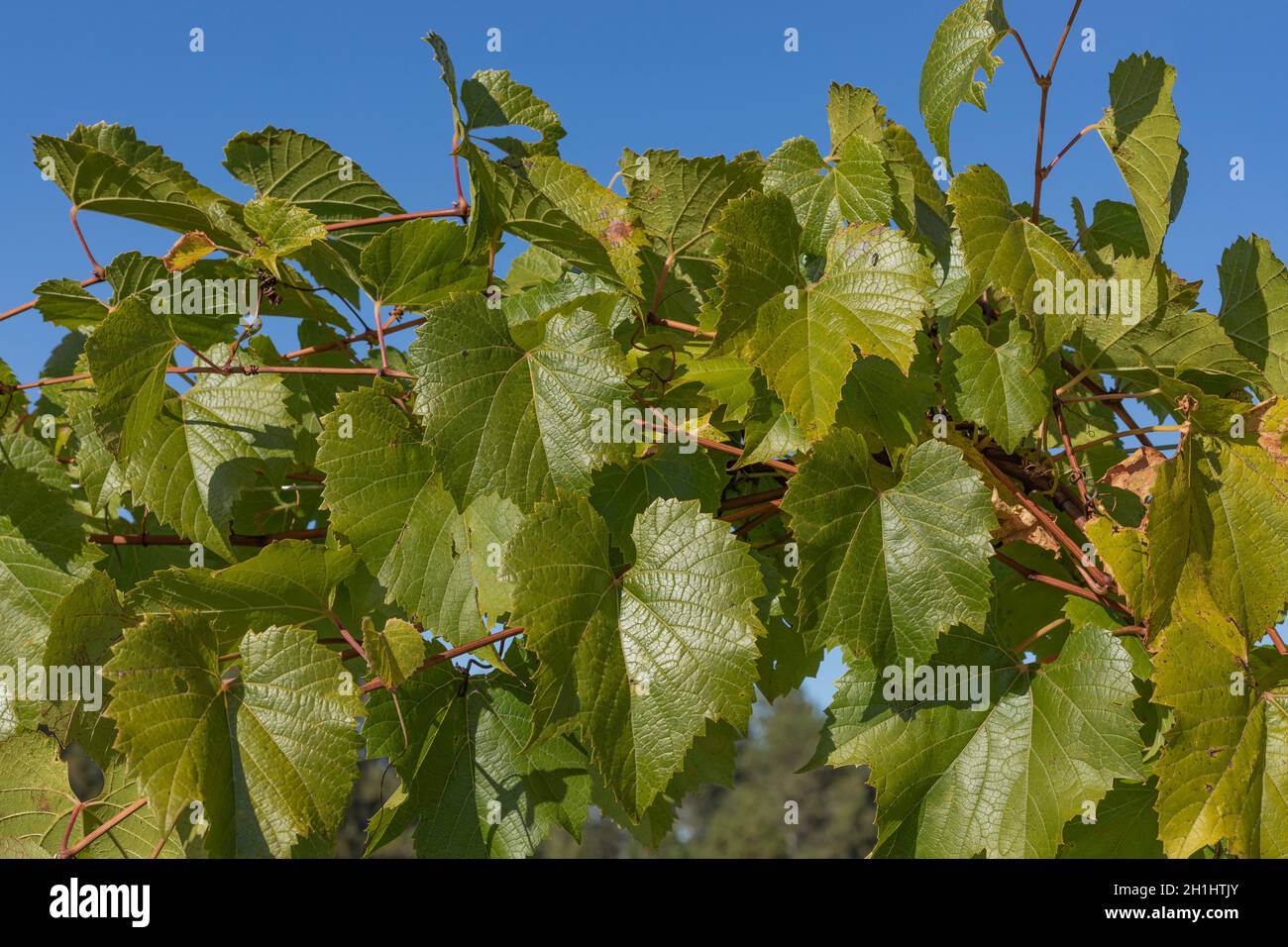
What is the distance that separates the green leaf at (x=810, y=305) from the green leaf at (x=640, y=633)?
23 centimetres

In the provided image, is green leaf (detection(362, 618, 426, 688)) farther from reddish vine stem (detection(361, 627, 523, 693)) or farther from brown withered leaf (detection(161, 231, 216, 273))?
brown withered leaf (detection(161, 231, 216, 273))

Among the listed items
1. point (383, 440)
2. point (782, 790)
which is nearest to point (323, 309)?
point (383, 440)

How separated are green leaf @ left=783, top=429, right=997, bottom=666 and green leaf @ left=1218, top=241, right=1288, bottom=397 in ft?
2.66

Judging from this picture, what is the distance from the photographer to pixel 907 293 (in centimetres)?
142

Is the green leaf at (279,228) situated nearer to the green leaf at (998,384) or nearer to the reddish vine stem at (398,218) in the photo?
the reddish vine stem at (398,218)

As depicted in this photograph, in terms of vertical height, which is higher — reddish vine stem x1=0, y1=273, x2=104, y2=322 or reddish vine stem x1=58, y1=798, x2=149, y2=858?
reddish vine stem x1=0, y1=273, x2=104, y2=322

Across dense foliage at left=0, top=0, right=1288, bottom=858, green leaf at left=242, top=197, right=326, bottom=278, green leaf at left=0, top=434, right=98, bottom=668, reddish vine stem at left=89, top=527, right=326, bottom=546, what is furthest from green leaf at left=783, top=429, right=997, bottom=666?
green leaf at left=0, top=434, right=98, bottom=668

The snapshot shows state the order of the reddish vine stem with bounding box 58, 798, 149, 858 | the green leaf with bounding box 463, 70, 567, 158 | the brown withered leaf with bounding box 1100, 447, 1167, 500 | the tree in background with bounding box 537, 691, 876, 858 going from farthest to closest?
the tree in background with bounding box 537, 691, 876, 858
the green leaf with bounding box 463, 70, 567, 158
the brown withered leaf with bounding box 1100, 447, 1167, 500
the reddish vine stem with bounding box 58, 798, 149, 858

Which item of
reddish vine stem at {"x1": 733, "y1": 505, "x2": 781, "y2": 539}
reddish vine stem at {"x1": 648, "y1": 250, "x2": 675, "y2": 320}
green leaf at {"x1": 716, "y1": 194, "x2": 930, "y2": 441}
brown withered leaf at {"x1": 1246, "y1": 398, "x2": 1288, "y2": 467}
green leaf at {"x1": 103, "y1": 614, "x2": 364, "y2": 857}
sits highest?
reddish vine stem at {"x1": 648, "y1": 250, "x2": 675, "y2": 320}

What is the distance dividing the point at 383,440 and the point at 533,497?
0.29 m

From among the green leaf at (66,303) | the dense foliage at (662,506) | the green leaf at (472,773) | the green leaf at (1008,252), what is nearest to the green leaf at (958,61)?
the dense foliage at (662,506)

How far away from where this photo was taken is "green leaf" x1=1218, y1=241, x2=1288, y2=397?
1835 millimetres

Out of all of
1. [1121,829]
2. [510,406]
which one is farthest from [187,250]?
[1121,829]

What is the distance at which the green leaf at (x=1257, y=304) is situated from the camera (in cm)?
183
